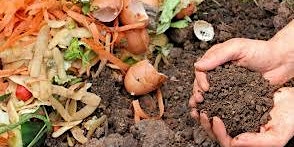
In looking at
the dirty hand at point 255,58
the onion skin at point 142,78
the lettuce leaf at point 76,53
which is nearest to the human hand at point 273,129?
the dirty hand at point 255,58

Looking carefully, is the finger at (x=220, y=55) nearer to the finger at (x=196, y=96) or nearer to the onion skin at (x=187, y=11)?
the finger at (x=196, y=96)

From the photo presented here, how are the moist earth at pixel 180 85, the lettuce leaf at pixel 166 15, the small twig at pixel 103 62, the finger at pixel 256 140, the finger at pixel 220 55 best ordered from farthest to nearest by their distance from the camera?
the lettuce leaf at pixel 166 15 < the small twig at pixel 103 62 < the moist earth at pixel 180 85 < the finger at pixel 220 55 < the finger at pixel 256 140

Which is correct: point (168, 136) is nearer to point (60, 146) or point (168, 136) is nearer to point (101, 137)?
point (101, 137)

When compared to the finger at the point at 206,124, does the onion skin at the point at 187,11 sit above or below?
above

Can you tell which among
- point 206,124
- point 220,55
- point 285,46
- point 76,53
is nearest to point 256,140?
point 206,124

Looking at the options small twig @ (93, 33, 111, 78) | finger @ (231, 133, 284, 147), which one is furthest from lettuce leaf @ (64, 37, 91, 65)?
finger @ (231, 133, 284, 147)

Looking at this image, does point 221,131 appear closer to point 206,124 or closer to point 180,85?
point 206,124

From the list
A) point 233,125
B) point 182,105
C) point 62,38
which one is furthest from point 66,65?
point 233,125
